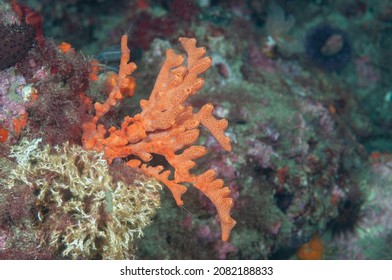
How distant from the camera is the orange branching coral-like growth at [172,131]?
A: 2.43 m

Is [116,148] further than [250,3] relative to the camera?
No

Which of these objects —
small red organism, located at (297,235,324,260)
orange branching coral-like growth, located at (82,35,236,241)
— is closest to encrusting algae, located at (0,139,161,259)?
orange branching coral-like growth, located at (82,35,236,241)

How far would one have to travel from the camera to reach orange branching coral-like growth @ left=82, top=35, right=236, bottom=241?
243cm

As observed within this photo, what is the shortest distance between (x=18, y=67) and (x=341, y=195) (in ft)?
13.6

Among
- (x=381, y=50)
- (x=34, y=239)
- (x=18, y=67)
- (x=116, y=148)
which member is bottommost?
(x=381, y=50)

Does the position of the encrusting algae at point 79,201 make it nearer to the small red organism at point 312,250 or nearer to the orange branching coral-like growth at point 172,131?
the orange branching coral-like growth at point 172,131

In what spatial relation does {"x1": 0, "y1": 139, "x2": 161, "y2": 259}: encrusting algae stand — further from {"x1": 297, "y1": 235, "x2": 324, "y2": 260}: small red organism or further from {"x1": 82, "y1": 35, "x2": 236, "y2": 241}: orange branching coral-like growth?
{"x1": 297, "y1": 235, "x2": 324, "y2": 260}: small red organism

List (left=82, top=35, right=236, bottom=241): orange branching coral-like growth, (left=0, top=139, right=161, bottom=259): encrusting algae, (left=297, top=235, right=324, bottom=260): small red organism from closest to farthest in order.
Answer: (left=0, top=139, right=161, bottom=259): encrusting algae, (left=82, top=35, right=236, bottom=241): orange branching coral-like growth, (left=297, top=235, right=324, bottom=260): small red organism

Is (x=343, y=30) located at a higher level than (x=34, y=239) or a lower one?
lower

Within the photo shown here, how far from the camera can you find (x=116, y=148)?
8.46ft
